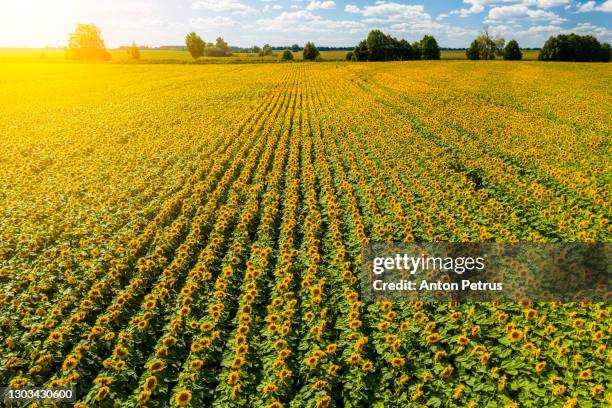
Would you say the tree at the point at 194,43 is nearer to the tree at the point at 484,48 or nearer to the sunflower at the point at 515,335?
the tree at the point at 484,48

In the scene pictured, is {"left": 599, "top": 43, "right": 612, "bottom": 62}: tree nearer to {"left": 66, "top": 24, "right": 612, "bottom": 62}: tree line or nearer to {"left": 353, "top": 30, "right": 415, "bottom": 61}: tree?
{"left": 66, "top": 24, "right": 612, "bottom": 62}: tree line

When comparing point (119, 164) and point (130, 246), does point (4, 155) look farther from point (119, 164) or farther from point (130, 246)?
point (130, 246)

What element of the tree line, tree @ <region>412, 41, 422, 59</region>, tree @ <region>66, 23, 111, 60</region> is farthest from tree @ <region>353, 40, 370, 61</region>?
tree @ <region>66, 23, 111, 60</region>

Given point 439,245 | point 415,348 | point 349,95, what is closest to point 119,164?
point 439,245

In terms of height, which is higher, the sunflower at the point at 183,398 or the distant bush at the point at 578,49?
the distant bush at the point at 578,49

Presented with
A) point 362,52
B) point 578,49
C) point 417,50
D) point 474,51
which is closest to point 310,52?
point 362,52

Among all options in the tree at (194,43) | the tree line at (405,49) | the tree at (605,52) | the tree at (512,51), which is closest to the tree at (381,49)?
the tree line at (405,49)

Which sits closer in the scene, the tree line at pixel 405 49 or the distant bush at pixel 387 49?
the tree line at pixel 405 49
